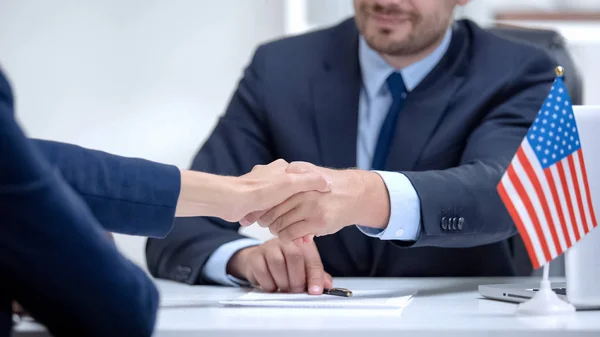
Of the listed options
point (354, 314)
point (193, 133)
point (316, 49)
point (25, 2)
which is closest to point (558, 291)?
point (354, 314)

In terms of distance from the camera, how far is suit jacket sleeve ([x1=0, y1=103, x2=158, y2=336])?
33.9 inches

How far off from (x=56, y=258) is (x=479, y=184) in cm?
113

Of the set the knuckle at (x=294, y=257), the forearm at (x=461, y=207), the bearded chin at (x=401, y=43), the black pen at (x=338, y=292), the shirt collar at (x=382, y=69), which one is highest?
the bearded chin at (x=401, y=43)

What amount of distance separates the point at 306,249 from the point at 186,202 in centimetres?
45

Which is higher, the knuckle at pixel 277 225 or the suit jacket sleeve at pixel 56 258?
the suit jacket sleeve at pixel 56 258

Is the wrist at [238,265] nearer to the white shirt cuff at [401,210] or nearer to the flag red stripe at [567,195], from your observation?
the white shirt cuff at [401,210]

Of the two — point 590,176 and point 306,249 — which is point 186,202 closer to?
point 306,249

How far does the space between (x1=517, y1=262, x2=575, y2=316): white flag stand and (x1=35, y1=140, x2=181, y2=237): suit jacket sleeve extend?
544 millimetres

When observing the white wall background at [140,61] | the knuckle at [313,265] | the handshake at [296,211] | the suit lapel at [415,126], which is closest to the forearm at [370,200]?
the handshake at [296,211]

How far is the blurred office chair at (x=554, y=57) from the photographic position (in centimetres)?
235

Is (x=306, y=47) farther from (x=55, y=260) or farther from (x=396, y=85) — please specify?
(x=55, y=260)

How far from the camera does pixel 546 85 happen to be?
2.25 meters

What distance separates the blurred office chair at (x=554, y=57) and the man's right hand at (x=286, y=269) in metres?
0.79

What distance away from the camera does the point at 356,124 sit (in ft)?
7.35
